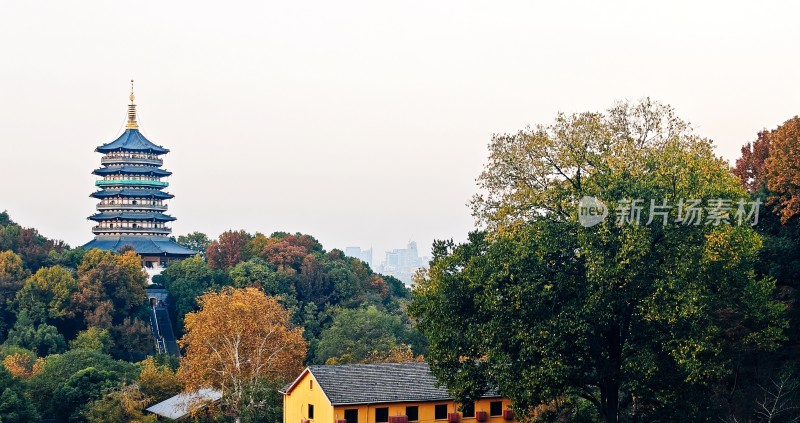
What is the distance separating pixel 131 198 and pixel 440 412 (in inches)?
1750

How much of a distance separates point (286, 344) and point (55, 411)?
909 cm

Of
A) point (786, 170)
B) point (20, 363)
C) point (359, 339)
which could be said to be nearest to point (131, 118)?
point (20, 363)

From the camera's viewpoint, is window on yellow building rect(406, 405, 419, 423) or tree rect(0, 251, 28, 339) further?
tree rect(0, 251, 28, 339)

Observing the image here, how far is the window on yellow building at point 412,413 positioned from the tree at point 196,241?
5323cm

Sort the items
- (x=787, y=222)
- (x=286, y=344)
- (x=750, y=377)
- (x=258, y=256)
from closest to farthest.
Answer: (x=750, y=377), (x=787, y=222), (x=286, y=344), (x=258, y=256)

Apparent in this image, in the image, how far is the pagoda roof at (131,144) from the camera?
65.9m

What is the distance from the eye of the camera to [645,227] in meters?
18.7

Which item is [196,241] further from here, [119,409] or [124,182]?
[119,409]

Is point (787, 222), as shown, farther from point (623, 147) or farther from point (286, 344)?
point (286, 344)

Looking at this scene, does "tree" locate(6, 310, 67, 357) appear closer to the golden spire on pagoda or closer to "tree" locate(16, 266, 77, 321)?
"tree" locate(16, 266, 77, 321)

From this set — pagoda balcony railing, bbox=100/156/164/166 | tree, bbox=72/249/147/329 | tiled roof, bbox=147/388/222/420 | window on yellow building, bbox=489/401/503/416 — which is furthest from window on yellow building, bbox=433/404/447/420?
pagoda balcony railing, bbox=100/156/164/166

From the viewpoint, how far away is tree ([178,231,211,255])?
254 feet

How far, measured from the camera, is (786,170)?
23.3 m

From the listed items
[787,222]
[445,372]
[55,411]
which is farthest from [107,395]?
[787,222]
